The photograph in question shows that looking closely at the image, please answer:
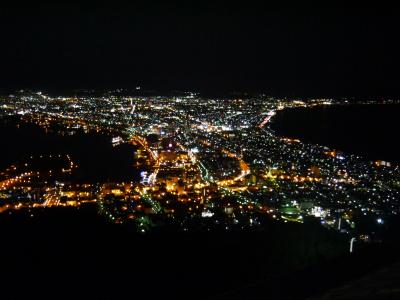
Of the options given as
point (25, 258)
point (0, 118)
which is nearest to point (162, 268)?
point (25, 258)

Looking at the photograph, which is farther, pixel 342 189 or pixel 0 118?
pixel 0 118

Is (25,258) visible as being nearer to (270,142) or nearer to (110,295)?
(110,295)

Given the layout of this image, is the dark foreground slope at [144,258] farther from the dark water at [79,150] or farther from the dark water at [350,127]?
the dark water at [350,127]

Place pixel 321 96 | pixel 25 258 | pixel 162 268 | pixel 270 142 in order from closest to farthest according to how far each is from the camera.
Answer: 1. pixel 162 268
2. pixel 25 258
3. pixel 270 142
4. pixel 321 96

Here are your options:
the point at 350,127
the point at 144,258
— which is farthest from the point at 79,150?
the point at 350,127

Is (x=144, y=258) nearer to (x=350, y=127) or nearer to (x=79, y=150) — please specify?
(x=79, y=150)

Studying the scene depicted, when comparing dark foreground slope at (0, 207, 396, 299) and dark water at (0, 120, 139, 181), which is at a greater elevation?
dark foreground slope at (0, 207, 396, 299)

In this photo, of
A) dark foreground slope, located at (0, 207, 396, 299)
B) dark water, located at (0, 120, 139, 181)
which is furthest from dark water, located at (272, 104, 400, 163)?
dark foreground slope, located at (0, 207, 396, 299)

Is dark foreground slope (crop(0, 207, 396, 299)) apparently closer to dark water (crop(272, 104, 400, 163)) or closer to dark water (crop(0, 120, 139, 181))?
dark water (crop(0, 120, 139, 181))
